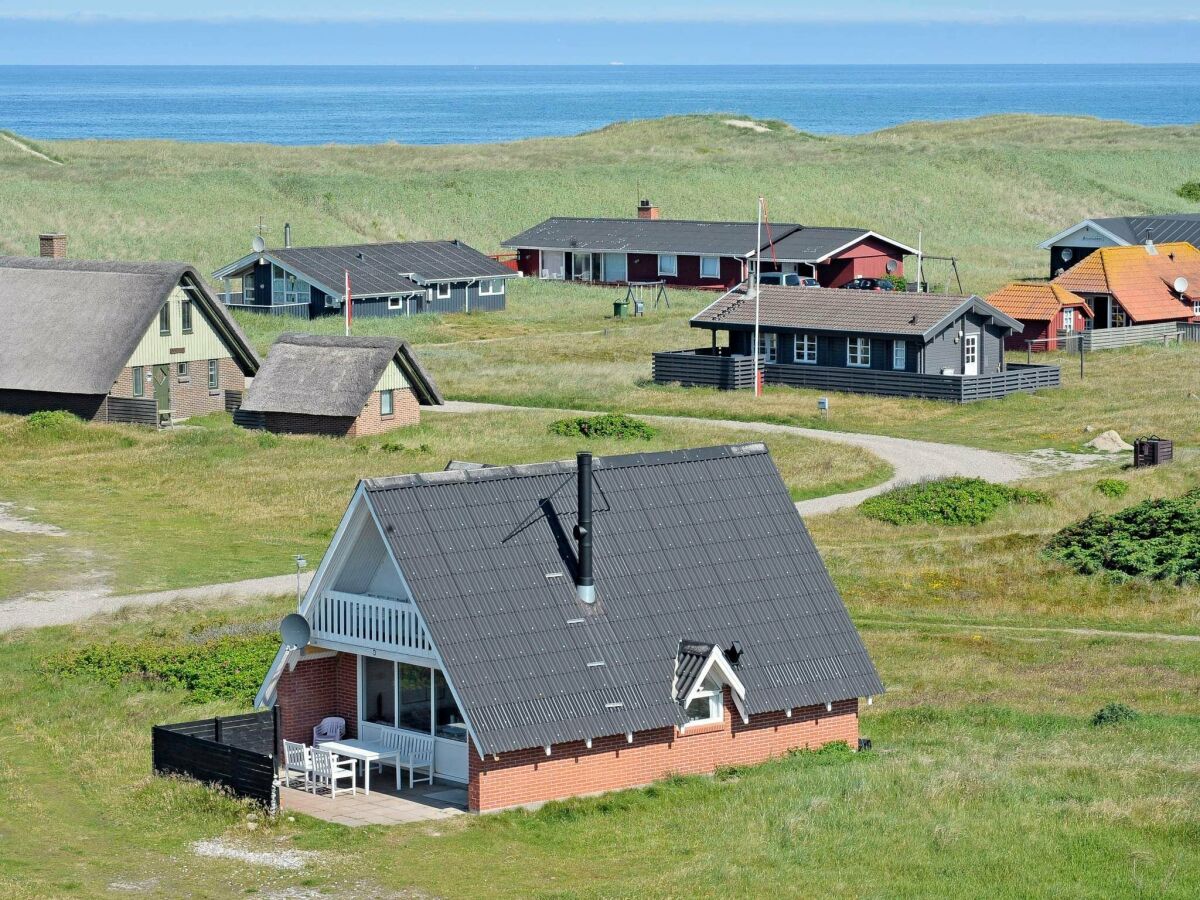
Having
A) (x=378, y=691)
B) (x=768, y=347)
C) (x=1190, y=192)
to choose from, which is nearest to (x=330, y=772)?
(x=378, y=691)

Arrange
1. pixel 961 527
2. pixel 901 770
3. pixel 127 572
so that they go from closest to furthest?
1. pixel 901 770
2. pixel 127 572
3. pixel 961 527

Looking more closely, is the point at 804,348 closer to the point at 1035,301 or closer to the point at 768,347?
the point at 768,347

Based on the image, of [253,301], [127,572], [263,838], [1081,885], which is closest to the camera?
[1081,885]

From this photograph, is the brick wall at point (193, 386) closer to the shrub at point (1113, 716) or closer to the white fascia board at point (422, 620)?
the white fascia board at point (422, 620)

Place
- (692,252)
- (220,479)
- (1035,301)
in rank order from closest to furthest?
(220,479), (1035,301), (692,252)

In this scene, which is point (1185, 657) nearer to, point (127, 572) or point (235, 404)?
point (127, 572)

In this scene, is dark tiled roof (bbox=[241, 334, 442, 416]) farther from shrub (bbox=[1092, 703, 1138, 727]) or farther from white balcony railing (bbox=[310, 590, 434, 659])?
shrub (bbox=[1092, 703, 1138, 727])

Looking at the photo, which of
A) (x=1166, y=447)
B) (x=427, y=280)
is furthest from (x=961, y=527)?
(x=427, y=280)
